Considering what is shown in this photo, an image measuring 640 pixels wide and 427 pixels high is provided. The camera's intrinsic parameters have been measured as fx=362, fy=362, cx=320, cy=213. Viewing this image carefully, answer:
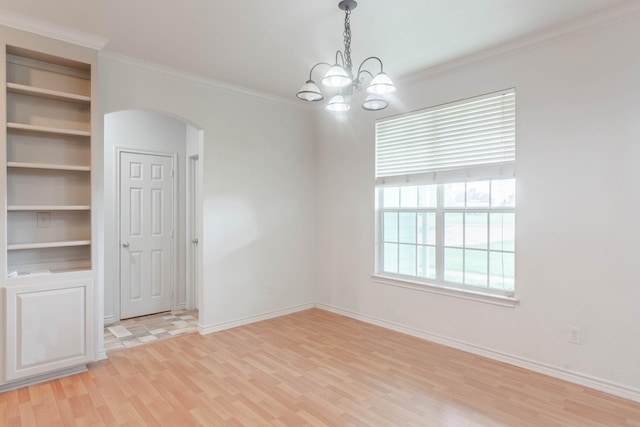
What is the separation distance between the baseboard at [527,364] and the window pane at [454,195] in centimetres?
138

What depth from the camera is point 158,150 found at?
488 cm

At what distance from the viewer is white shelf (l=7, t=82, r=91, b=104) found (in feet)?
9.40

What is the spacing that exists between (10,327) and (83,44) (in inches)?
93.4

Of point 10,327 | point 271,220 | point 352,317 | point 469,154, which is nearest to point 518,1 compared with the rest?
point 469,154

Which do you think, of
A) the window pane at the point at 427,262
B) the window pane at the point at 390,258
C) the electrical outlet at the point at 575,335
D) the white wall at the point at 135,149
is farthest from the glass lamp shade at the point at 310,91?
the white wall at the point at 135,149

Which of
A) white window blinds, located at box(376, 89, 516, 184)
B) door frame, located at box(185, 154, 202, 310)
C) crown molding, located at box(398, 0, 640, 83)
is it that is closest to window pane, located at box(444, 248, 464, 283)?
white window blinds, located at box(376, 89, 516, 184)

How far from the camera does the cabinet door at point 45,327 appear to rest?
9.13ft

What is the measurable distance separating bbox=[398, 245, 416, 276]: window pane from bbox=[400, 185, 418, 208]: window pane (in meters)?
0.48

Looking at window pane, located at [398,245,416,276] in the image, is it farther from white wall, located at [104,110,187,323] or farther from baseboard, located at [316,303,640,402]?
white wall, located at [104,110,187,323]

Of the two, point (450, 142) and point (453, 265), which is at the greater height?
point (450, 142)

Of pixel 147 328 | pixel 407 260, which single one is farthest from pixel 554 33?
pixel 147 328

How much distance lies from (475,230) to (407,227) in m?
0.80

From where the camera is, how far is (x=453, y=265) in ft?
12.4

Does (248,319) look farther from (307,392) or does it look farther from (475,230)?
(475,230)
